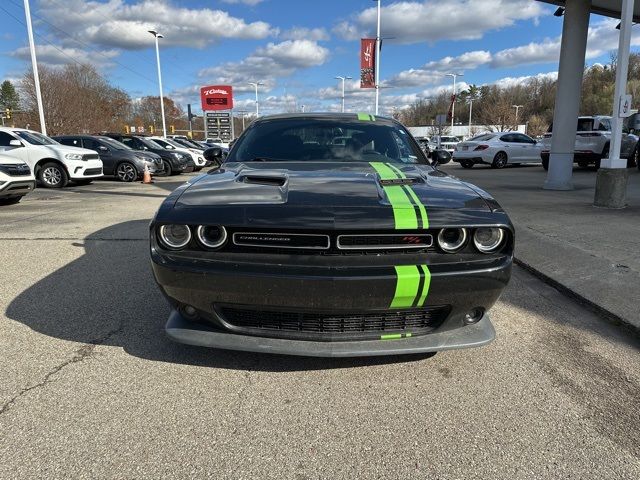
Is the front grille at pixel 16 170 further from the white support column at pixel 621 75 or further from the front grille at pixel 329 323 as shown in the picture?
the white support column at pixel 621 75

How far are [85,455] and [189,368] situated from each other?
2.55 ft

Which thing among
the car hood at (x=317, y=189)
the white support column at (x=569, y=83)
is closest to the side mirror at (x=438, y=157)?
the car hood at (x=317, y=189)

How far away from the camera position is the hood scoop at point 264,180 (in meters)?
2.78

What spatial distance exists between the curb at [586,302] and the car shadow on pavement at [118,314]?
A: 1619 millimetres

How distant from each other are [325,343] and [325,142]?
2028 mm

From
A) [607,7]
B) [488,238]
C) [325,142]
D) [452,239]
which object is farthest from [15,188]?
[607,7]

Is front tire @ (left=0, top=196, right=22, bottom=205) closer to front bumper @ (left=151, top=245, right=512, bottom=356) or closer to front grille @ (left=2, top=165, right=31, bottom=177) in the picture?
front grille @ (left=2, top=165, right=31, bottom=177)

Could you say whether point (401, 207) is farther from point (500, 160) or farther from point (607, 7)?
point (500, 160)

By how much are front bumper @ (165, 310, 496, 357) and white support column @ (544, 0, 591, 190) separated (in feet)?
32.5

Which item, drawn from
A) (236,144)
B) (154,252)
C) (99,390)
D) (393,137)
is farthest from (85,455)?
(393,137)

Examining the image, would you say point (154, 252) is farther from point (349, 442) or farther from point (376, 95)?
point (376, 95)

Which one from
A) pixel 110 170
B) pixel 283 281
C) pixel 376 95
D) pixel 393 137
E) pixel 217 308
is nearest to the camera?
pixel 283 281

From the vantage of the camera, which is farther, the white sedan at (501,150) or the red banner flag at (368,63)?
the red banner flag at (368,63)

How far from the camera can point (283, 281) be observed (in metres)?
2.27
